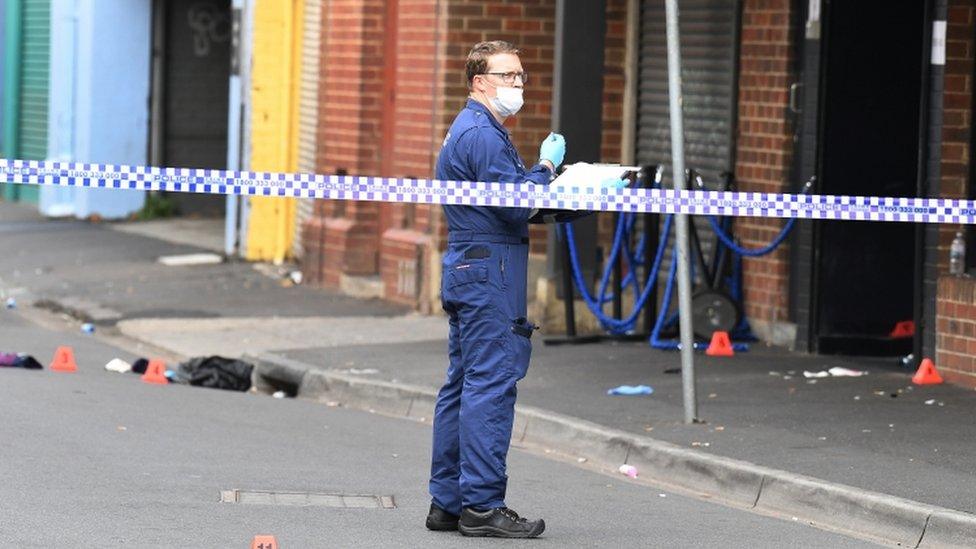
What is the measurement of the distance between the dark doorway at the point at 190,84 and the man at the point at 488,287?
1686 centimetres

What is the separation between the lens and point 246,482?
8.77 metres

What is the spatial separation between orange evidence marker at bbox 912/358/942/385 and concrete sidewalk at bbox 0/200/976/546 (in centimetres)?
8

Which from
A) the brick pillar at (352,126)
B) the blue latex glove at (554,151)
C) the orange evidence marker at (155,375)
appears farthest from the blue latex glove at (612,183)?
the brick pillar at (352,126)

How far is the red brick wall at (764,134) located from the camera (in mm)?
13164

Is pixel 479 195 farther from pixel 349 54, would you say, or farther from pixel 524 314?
pixel 349 54

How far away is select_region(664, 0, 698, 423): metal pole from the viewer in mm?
9938

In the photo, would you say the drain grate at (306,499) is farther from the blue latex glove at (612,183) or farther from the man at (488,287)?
the blue latex glove at (612,183)

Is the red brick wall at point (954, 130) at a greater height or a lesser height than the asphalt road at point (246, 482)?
greater

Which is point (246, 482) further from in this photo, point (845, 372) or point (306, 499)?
point (845, 372)

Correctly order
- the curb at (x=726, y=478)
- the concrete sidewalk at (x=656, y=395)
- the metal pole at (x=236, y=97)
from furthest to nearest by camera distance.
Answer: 1. the metal pole at (x=236, y=97)
2. the concrete sidewalk at (x=656, y=395)
3. the curb at (x=726, y=478)

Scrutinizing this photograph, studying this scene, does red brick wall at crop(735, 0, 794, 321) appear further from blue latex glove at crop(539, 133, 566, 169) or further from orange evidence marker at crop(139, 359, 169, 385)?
blue latex glove at crop(539, 133, 566, 169)

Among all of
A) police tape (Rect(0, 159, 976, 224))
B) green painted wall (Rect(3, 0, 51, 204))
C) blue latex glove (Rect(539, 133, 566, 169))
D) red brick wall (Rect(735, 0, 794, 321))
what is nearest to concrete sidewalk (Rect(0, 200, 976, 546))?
red brick wall (Rect(735, 0, 794, 321))

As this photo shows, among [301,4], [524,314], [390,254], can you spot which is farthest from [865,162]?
[301,4]

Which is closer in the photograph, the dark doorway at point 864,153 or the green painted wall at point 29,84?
the dark doorway at point 864,153
